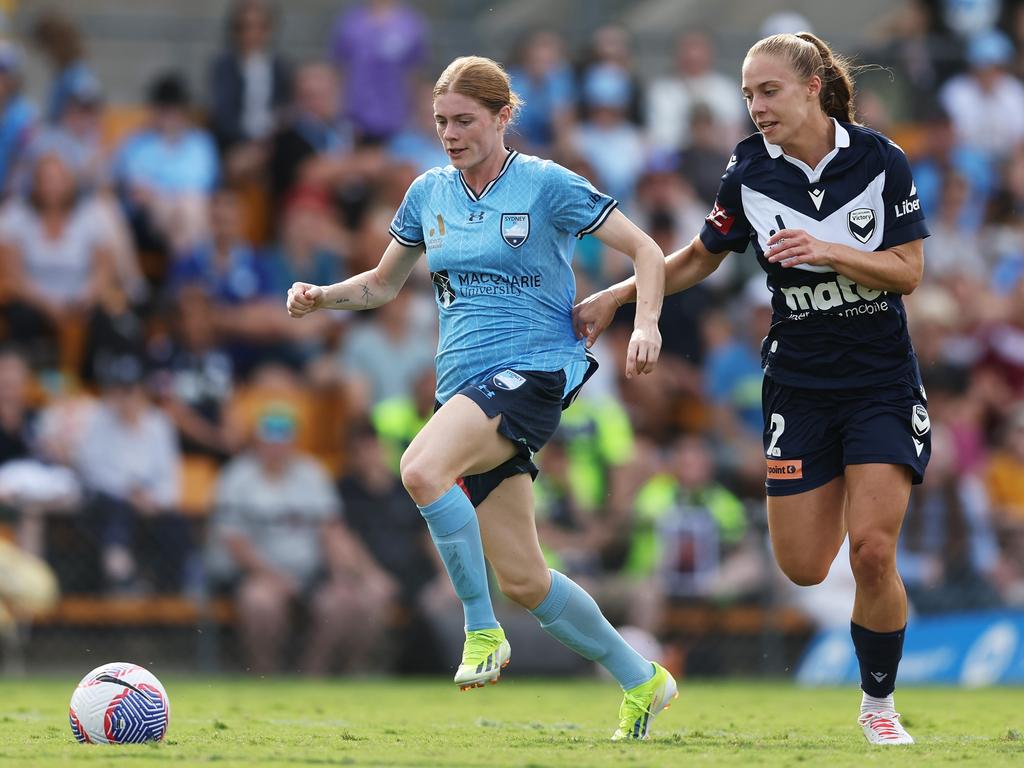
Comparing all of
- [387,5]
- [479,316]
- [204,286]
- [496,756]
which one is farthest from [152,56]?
[496,756]

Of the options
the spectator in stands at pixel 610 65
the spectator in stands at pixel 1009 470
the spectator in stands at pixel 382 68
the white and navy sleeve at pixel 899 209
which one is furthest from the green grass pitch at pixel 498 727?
the spectator in stands at pixel 610 65

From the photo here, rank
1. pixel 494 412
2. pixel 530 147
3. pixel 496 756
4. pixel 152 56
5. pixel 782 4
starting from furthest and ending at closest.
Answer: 1. pixel 782 4
2. pixel 152 56
3. pixel 530 147
4. pixel 494 412
5. pixel 496 756

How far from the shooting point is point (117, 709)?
6.55 meters

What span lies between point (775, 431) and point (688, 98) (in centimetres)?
999

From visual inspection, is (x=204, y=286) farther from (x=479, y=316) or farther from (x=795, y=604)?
(x=479, y=316)

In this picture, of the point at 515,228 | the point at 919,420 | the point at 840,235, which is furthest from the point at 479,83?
the point at 919,420

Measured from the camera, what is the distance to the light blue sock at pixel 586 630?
7.03 meters

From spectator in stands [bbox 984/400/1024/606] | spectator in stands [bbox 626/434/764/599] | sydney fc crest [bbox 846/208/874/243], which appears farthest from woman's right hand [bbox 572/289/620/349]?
spectator in stands [bbox 984/400/1024/606]

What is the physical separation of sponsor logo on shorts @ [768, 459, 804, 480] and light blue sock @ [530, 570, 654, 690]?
2.96 ft

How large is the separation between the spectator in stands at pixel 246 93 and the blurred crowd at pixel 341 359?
0.08ft

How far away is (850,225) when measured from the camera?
6.89 metres

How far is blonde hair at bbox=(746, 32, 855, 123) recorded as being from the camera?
686cm

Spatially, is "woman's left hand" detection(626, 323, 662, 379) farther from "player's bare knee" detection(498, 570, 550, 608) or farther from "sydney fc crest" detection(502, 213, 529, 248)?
"player's bare knee" detection(498, 570, 550, 608)

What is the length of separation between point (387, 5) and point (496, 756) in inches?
417
